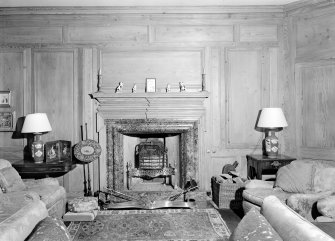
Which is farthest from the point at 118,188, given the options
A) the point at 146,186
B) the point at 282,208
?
the point at 282,208

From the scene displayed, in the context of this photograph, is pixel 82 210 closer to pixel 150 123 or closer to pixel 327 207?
pixel 150 123

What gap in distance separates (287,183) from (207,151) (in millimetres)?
1549

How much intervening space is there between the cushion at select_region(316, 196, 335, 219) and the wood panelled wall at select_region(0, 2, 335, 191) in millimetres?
2086

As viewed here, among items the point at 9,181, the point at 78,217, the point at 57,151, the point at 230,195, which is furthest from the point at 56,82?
the point at 230,195

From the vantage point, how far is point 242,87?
5207 mm

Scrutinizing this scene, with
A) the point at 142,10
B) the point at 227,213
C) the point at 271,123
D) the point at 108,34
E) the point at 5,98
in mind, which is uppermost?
the point at 142,10

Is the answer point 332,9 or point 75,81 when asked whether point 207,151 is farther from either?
point 332,9

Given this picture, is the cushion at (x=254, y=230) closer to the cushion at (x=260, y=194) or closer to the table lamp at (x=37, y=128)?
the cushion at (x=260, y=194)

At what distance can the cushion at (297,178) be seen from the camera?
3.79 metres

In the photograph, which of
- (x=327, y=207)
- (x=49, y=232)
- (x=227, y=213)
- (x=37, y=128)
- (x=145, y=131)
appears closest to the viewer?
(x=49, y=232)

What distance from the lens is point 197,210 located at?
4.48m

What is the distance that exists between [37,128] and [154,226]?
211 centimetres

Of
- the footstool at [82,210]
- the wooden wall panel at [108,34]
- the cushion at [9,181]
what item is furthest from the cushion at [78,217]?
the wooden wall panel at [108,34]

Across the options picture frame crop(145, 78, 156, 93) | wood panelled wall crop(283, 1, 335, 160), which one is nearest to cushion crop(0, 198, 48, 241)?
picture frame crop(145, 78, 156, 93)
